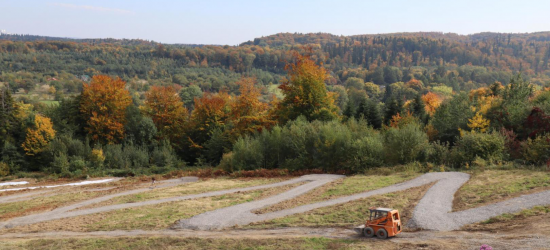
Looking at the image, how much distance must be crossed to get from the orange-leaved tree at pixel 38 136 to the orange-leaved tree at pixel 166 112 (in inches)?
467

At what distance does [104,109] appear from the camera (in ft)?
154

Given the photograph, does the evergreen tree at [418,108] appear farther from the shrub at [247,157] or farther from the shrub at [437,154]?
the shrub at [247,157]

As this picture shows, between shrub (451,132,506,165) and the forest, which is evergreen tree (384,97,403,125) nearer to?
the forest

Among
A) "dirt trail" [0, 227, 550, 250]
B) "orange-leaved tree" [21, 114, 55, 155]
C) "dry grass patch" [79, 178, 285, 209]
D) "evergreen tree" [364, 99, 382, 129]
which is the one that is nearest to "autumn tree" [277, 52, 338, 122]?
"evergreen tree" [364, 99, 382, 129]

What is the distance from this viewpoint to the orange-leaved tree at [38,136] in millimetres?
42969

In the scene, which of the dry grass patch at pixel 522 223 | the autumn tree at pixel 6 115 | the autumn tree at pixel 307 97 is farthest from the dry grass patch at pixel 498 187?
the autumn tree at pixel 6 115

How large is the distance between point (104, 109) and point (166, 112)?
7651 millimetres

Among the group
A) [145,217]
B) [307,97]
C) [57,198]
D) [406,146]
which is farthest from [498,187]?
[57,198]

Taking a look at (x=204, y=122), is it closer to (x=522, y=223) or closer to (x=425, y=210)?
(x=425, y=210)

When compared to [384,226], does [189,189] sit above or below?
below

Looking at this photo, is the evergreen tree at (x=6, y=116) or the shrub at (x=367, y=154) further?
the evergreen tree at (x=6, y=116)

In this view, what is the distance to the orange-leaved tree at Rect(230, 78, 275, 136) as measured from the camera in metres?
43.7

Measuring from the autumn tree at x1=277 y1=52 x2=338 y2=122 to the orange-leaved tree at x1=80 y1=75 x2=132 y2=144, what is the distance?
2071 cm

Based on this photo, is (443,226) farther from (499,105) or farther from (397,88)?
(397,88)
